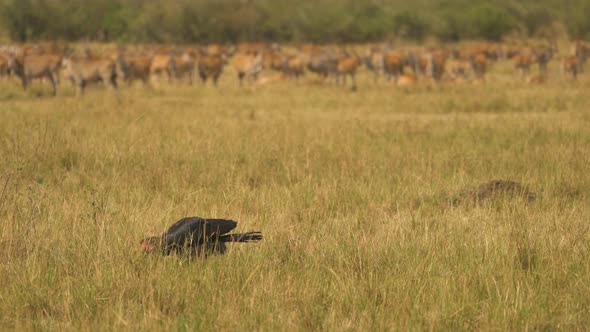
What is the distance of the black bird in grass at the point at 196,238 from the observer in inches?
149

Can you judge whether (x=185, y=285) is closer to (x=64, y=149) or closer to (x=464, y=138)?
(x=64, y=149)

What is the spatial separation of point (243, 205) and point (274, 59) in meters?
20.3

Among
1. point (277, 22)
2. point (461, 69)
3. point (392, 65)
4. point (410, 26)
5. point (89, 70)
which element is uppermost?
point (277, 22)

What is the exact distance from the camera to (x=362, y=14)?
4831 cm

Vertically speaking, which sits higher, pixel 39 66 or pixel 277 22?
pixel 277 22

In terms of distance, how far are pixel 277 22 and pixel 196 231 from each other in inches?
1722

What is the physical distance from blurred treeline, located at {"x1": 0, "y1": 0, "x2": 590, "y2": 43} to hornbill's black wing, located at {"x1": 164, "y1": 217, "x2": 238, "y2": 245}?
122ft

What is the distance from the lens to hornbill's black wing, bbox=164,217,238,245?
384 cm

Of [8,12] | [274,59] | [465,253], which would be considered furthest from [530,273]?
[8,12]

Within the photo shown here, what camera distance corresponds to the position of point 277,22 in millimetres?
46625

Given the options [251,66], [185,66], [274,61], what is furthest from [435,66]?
[185,66]

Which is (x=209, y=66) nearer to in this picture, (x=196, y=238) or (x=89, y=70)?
(x=89, y=70)

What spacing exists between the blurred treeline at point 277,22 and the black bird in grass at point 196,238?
37103 millimetres

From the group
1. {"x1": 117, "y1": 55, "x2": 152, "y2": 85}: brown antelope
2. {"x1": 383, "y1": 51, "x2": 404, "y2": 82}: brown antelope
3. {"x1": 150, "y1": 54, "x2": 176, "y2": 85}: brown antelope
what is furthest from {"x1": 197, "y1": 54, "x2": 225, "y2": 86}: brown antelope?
{"x1": 383, "y1": 51, "x2": 404, "y2": 82}: brown antelope
